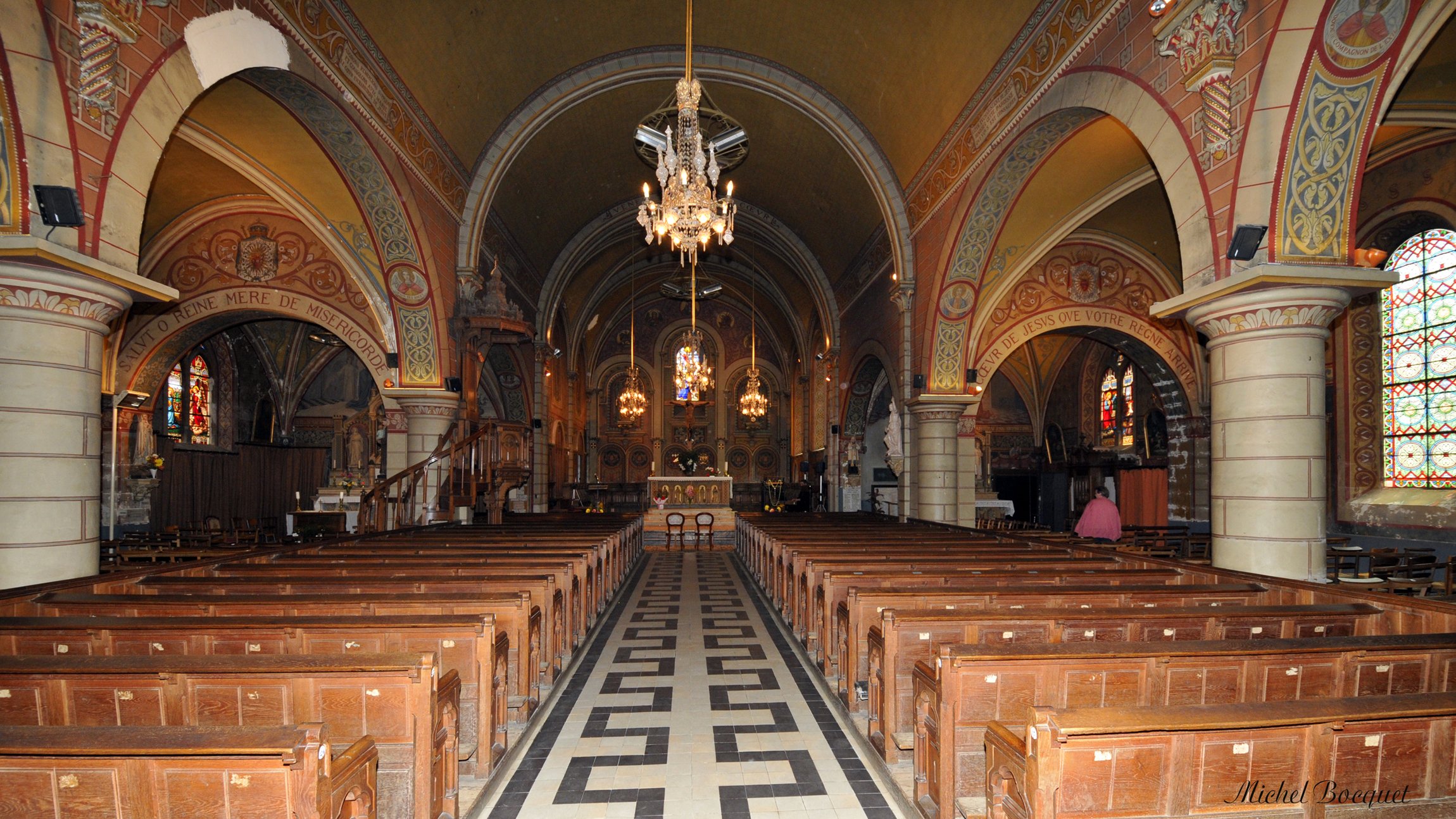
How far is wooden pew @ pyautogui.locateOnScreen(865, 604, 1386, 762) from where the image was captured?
3748 millimetres

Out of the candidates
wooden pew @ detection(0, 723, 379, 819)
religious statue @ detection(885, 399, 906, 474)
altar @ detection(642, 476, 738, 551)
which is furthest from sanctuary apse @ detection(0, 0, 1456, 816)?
wooden pew @ detection(0, 723, 379, 819)

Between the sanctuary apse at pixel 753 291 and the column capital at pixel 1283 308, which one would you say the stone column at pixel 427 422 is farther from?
the column capital at pixel 1283 308

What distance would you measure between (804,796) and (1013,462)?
1938 cm

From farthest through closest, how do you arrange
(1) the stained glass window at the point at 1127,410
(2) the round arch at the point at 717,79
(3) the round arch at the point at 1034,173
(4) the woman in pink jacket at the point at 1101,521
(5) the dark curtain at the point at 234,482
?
(1) the stained glass window at the point at 1127,410 → (5) the dark curtain at the point at 234,482 → (2) the round arch at the point at 717,79 → (4) the woman in pink jacket at the point at 1101,521 → (3) the round arch at the point at 1034,173

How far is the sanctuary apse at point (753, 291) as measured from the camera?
4949mm

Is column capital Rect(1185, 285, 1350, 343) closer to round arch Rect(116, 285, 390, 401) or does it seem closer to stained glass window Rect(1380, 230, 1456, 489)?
stained glass window Rect(1380, 230, 1456, 489)

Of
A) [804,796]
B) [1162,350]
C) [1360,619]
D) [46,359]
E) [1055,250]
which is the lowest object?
[804,796]

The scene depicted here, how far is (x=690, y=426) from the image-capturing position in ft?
101

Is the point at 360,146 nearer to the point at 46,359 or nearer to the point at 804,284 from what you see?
the point at 46,359

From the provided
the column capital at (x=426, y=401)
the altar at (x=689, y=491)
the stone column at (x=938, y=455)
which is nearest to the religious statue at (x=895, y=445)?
the stone column at (x=938, y=455)

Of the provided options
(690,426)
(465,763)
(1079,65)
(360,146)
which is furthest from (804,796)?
(690,426)

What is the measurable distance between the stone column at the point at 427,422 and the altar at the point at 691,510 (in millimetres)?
5105

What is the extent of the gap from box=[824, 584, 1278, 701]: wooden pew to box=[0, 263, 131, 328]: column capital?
5.57 metres
